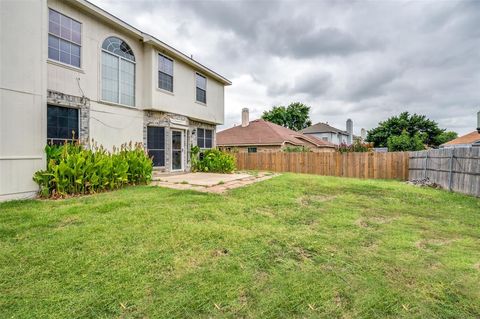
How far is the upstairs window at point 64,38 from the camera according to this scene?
725 centimetres

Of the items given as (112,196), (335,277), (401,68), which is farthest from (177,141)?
(401,68)

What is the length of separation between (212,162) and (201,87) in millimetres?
4170

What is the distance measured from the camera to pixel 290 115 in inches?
1740

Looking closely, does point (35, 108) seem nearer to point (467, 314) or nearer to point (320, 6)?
point (467, 314)

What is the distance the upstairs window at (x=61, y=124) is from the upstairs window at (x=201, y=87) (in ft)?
20.9

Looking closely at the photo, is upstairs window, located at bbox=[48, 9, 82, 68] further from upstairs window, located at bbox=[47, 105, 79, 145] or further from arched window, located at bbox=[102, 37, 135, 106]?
upstairs window, located at bbox=[47, 105, 79, 145]

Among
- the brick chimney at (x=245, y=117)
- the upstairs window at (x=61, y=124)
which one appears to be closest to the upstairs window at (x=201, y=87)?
the upstairs window at (x=61, y=124)

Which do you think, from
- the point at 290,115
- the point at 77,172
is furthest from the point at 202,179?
the point at 290,115

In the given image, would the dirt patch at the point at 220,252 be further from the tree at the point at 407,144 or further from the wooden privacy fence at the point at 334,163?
the tree at the point at 407,144

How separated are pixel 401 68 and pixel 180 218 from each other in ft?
56.7

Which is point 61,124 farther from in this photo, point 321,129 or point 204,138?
point 321,129

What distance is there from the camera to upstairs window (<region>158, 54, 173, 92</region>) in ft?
35.1

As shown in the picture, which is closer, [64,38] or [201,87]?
[64,38]

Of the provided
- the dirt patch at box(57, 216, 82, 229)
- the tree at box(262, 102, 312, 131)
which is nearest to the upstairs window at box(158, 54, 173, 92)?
the dirt patch at box(57, 216, 82, 229)
